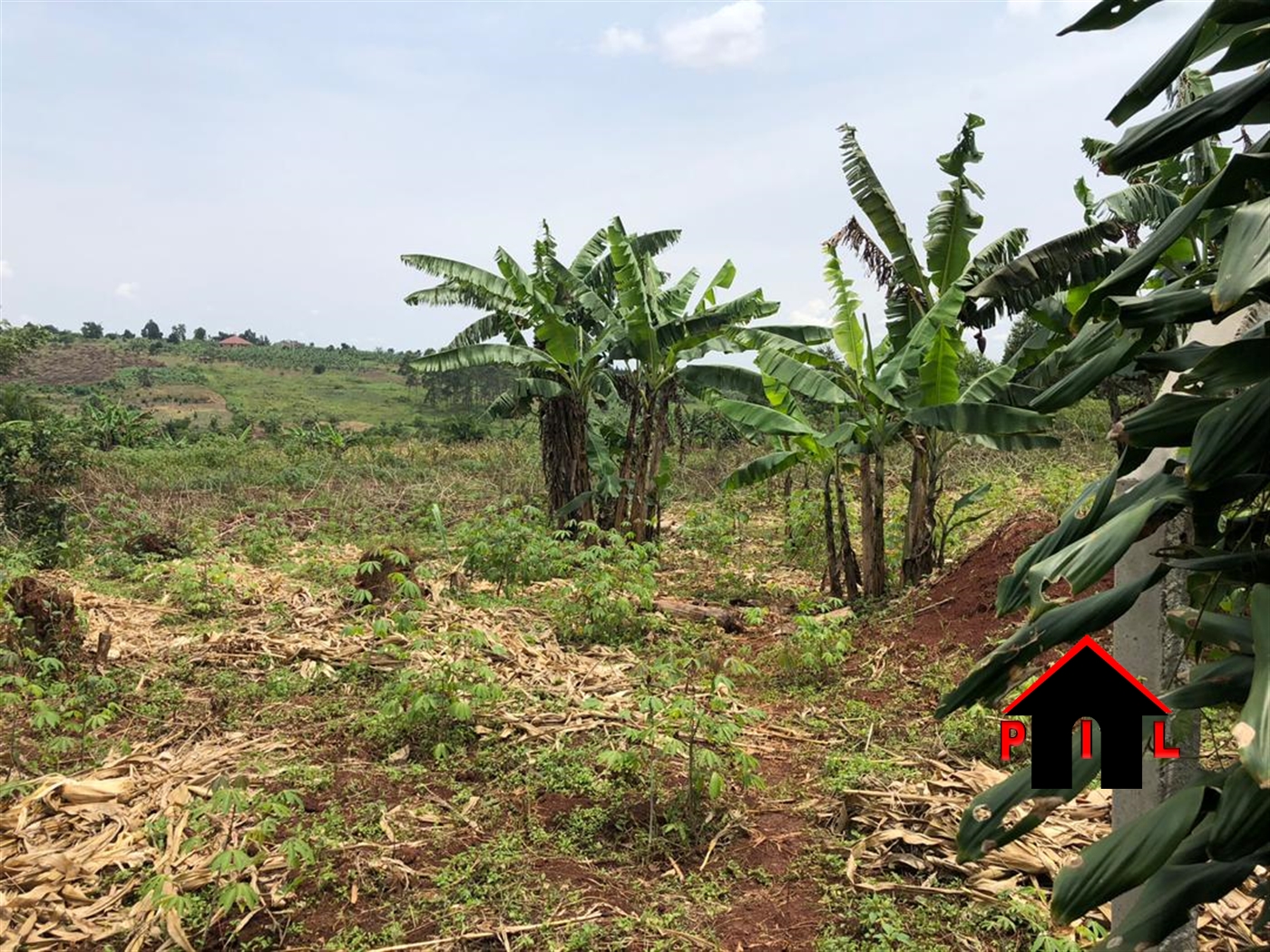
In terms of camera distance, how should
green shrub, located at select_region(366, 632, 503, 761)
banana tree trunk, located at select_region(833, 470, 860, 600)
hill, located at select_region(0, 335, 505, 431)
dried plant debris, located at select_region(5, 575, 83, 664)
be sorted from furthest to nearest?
hill, located at select_region(0, 335, 505, 431) < banana tree trunk, located at select_region(833, 470, 860, 600) < dried plant debris, located at select_region(5, 575, 83, 664) < green shrub, located at select_region(366, 632, 503, 761)

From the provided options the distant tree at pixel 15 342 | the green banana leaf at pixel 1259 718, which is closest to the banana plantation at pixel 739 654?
the green banana leaf at pixel 1259 718

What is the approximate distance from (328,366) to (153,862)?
50.8 m

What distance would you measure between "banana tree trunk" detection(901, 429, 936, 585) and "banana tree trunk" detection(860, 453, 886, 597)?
0.82 feet

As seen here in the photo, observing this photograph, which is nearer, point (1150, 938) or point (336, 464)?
point (1150, 938)

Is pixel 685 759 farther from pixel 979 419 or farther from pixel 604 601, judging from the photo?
pixel 979 419

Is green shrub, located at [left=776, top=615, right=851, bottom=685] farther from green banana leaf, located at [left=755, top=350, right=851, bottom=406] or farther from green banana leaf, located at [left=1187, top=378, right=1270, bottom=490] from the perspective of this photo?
green banana leaf, located at [left=1187, top=378, right=1270, bottom=490]

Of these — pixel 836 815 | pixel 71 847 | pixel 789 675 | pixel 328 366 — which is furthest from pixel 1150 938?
pixel 328 366

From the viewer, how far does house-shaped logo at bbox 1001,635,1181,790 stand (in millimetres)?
1140

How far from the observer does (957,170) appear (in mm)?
7285

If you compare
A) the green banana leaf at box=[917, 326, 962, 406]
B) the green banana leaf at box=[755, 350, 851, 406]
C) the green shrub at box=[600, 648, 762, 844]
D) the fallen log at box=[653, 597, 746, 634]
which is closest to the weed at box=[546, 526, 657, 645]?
the fallen log at box=[653, 597, 746, 634]

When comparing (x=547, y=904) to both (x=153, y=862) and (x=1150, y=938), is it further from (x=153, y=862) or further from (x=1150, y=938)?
(x=1150, y=938)

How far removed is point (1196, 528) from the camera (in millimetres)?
1064

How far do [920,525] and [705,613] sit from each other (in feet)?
7.37

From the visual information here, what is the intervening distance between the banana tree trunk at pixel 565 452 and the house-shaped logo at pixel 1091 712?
386 inches
